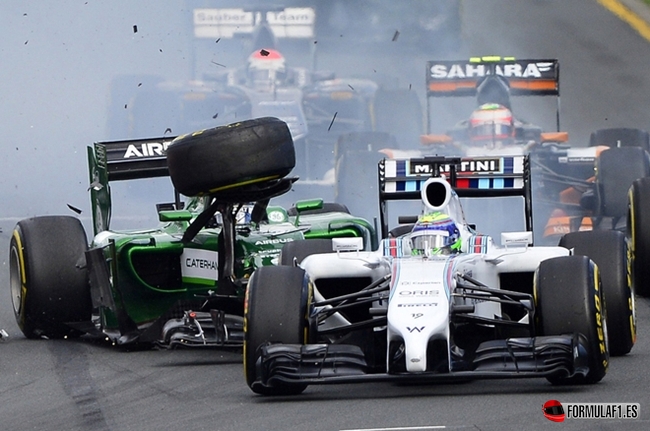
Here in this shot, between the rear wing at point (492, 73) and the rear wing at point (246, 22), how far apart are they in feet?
14.9

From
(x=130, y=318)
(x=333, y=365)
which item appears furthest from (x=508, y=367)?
(x=130, y=318)

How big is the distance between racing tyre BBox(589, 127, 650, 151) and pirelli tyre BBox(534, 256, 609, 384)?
9.72 metres

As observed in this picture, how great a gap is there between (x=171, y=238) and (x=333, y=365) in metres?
3.65

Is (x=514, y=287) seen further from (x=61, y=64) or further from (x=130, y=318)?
(x=61, y=64)

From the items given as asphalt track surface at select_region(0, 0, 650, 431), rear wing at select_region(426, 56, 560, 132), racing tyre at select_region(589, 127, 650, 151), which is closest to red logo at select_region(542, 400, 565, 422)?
asphalt track surface at select_region(0, 0, 650, 431)

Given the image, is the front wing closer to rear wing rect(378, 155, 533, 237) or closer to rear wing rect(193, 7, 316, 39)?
rear wing rect(378, 155, 533, 237)

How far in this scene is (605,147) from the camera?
698 inches

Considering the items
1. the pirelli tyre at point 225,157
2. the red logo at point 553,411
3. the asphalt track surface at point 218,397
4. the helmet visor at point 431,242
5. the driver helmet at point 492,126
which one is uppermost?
the pirelli tyre at point 225,157

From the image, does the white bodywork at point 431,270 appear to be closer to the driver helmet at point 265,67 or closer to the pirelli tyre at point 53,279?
the pirelli tyre at point 53,279

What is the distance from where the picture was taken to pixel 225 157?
10797mm

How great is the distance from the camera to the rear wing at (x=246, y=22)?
22547mm

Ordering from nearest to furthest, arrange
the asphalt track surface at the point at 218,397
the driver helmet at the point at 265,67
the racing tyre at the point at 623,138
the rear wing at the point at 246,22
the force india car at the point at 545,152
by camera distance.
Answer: the asphalt track surface at the point at 218,397 → the force india car at the point at 545,152 → the racing tyre at the point at 623,138 → the driver helmet at the point at 265,67 → the rear wing at the point at 246,22

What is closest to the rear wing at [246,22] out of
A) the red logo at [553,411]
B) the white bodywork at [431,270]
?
the white bodywork at [431,270]

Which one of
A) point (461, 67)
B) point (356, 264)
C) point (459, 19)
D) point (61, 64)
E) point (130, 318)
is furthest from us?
point (459, 19)
